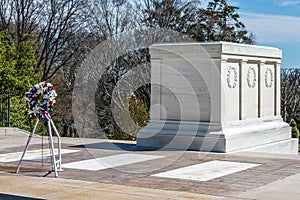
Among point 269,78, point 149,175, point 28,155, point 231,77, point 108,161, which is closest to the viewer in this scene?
point 149,175

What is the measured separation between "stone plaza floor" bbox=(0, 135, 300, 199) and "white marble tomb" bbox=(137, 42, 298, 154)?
0.54 m

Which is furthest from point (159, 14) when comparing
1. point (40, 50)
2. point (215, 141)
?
Answer: point (215, 141)

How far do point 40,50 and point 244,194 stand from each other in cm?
3178

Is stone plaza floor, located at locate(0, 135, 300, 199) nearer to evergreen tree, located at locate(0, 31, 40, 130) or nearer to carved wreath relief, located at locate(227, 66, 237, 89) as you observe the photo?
carved wreath relief, located at locate(227, 66, 237, 89)

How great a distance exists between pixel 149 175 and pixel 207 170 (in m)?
1.17

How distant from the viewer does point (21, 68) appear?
27203mm

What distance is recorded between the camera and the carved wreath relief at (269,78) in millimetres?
15625

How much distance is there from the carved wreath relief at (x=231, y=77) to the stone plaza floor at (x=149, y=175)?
1.94m

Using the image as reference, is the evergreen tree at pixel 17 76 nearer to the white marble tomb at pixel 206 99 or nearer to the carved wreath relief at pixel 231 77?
the white marble tomb at pixel 206 99

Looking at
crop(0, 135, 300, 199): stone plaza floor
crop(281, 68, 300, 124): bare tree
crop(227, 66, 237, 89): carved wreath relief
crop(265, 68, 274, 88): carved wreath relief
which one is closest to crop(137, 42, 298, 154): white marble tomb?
crop(227, 66, 237, 89): carved wreath relief

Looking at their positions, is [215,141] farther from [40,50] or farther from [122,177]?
[40,50]

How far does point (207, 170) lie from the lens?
10.1 m

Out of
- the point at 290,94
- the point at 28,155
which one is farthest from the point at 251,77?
the point at 290,94

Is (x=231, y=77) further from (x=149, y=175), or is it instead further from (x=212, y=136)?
(x=149, y=175)
